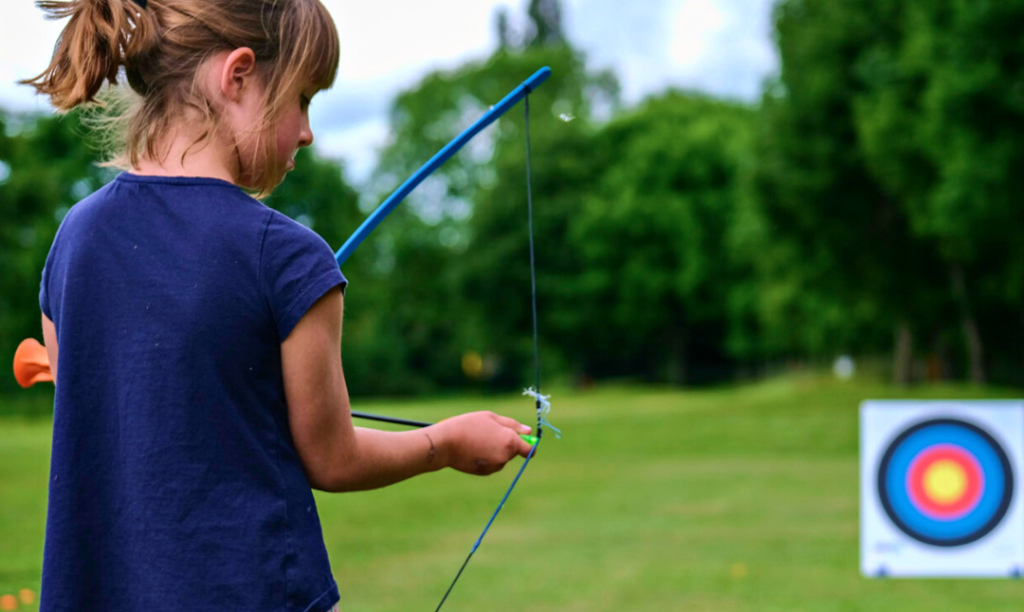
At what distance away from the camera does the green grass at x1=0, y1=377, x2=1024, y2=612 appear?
5.81 meters

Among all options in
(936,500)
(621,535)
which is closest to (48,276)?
(936,500)

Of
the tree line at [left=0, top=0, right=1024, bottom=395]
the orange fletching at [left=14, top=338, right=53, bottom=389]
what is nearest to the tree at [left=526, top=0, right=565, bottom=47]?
the tree line at [left=0, top=0, right=1024, bottom=395]

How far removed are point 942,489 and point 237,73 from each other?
6282 mm

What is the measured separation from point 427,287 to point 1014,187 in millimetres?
27263

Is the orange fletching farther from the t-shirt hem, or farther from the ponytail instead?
the t-shirt hem

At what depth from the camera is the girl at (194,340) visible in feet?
3.61

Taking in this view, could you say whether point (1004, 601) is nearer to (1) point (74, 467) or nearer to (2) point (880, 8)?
(1) point (74, 467)

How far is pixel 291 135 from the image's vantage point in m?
1.23

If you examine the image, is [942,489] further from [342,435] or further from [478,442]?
[342,435]

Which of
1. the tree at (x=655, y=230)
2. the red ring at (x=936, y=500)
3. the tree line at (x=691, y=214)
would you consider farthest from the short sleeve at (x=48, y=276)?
the tree at (x=655, y=230)

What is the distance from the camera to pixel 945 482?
6598 millimetres

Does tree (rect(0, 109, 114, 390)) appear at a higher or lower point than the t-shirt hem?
higher

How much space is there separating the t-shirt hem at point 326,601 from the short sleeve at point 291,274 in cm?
27

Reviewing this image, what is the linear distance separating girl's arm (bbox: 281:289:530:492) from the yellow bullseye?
5908 mm
